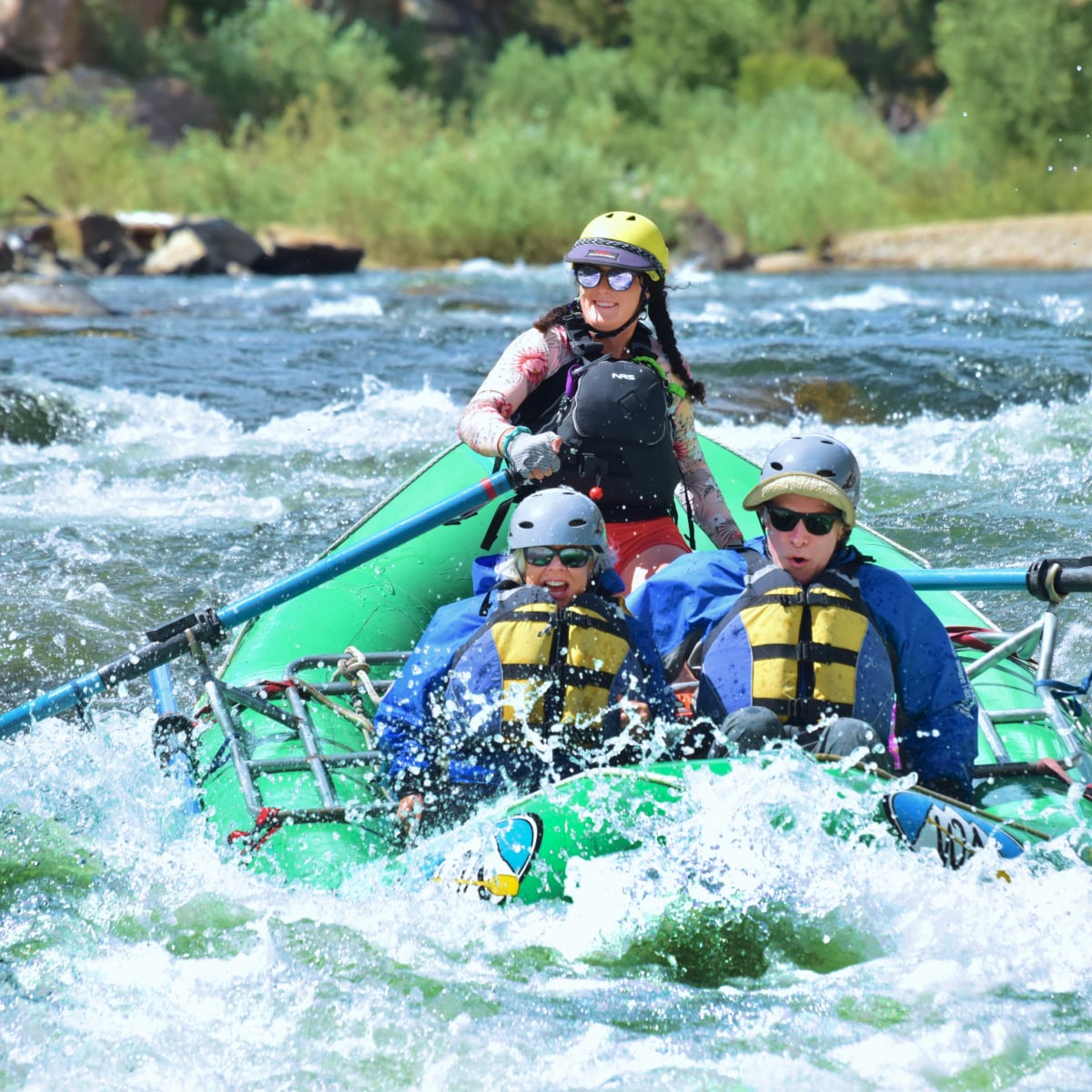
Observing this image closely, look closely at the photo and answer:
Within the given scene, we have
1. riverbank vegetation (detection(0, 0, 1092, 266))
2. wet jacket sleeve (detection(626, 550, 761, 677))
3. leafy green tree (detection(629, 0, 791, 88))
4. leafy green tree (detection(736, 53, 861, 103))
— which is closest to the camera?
wet jacket sleeve (detection(626, 550, 761, 677))

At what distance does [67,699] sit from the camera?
134 inches

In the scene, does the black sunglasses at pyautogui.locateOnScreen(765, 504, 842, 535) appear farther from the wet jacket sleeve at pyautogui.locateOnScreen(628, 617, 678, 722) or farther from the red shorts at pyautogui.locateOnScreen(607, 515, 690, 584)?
the red shorts at pyautogui.locateOnScreen(607, 515, 690, 584)

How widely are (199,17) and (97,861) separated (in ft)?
97.4

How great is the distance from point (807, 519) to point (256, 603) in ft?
4.35

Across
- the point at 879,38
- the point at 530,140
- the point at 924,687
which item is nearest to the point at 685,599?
the point at 924,687

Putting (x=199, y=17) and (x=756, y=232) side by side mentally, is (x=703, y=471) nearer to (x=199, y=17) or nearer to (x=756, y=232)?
(x=756, y=232)

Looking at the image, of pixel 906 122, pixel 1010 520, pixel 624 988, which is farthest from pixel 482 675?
pixel 906 122

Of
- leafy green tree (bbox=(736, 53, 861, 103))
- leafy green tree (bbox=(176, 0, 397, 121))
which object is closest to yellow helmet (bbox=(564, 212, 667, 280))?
leafy green tree (bbox=(176, 0, 397, 121))

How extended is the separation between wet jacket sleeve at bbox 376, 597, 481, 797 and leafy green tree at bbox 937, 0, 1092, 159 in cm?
2055

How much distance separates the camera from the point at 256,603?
11.7ft

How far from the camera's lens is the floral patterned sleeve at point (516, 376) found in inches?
147

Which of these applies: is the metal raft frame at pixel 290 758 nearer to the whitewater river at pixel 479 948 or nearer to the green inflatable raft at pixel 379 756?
the green inflatable raft at pixel 379 756

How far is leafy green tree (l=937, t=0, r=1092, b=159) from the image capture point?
21453 mm

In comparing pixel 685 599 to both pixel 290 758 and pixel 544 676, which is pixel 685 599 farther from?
pixel 290 758
